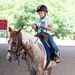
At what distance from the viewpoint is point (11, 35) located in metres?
5.29

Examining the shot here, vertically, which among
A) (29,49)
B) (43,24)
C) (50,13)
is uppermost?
(43,24)

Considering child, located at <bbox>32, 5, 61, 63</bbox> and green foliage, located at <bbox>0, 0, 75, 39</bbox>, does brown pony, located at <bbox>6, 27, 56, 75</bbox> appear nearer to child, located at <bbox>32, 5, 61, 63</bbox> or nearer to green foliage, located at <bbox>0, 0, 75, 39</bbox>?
child, located at <bbox>32, 5, 61, 63</bbox>

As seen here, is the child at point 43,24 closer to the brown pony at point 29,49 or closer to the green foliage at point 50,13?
the brown pony at point 29,49

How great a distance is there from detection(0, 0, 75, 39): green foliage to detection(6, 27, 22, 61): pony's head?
2841 cm

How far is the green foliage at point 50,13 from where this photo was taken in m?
34.5

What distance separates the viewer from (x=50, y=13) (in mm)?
35750

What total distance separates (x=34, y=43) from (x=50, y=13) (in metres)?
30.2

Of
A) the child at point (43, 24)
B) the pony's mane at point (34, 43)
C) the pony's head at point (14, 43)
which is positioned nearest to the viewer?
the pony's head at point (14, 43)

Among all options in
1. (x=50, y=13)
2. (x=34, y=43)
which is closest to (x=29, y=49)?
(x=34, y=43)

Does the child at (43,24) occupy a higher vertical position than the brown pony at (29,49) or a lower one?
higher

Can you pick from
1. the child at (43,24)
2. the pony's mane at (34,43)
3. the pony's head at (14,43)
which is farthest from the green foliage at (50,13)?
the pony's head at (14,43)

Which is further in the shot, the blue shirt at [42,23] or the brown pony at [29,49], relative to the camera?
the blue shirt at [42,23]

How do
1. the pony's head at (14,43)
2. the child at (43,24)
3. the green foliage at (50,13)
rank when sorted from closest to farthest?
the pony's head at (14,43)
the child at (43,24)
the green foliage at (50,13)

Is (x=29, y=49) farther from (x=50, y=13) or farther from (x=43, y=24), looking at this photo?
(x=50, y=13)
